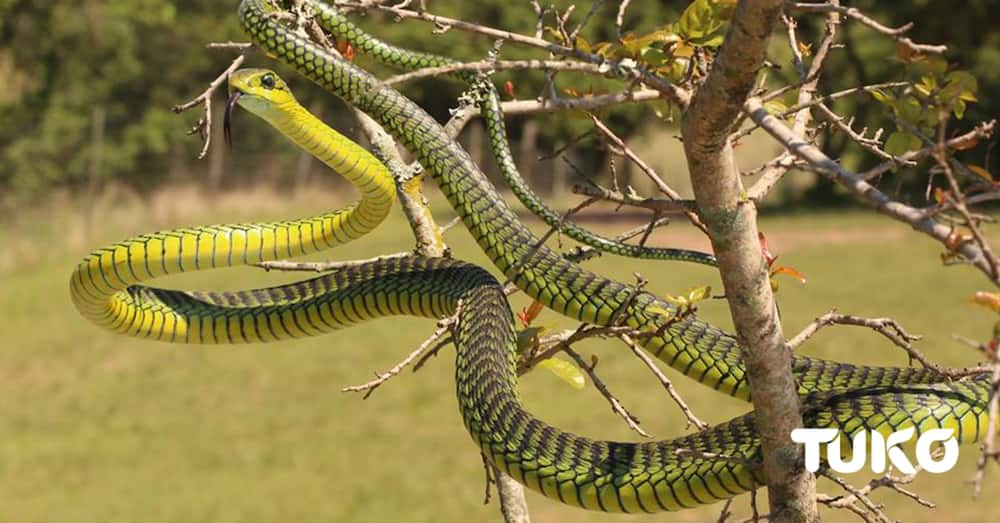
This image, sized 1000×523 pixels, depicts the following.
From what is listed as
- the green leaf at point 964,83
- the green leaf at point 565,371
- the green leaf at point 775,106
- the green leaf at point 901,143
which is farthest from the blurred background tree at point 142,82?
the green leaf at point 964,83

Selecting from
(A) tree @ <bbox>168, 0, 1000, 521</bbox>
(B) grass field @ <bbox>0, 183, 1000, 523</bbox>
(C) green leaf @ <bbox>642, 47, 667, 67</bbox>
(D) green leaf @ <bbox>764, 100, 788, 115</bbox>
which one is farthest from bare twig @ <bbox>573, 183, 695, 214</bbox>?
(B) grass field @ <bbox>0, 183, 1000, 523</bbox>

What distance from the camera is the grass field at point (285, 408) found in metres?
13.5

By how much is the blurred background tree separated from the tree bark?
88.2ft

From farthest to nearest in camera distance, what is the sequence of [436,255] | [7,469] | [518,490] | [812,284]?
[812,284] → [7,469] → [436,255] → [518,490]

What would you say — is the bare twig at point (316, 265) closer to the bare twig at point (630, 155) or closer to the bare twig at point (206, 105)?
the bare twig at point (206, 105)

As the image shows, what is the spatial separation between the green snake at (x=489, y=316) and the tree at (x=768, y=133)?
20 centimetres

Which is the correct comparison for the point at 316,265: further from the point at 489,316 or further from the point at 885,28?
the point at 885,28

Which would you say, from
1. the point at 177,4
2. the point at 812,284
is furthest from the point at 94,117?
the point at 812,284

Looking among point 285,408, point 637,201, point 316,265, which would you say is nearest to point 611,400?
point 316,265

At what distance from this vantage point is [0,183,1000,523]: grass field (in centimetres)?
1348

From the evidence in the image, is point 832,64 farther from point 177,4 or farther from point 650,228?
point 650,228

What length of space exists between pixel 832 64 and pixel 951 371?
38.5m

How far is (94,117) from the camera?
107 ft

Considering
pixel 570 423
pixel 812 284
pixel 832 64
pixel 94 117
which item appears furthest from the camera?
pixel 832 64
